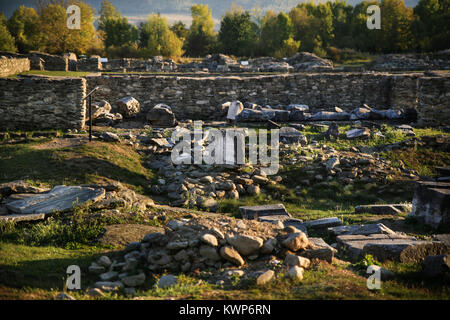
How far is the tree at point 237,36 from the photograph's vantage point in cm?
4806

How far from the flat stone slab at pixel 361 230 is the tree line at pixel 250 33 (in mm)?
32620

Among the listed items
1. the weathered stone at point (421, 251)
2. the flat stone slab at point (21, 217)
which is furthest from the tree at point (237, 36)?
the weathered stone at point (421, 251)

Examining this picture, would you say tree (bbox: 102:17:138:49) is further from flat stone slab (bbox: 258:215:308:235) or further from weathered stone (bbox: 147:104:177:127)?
flat stone slab (bbox: 258:215:308:235)

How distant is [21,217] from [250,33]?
4598cm

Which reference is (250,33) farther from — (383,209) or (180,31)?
(383,209)

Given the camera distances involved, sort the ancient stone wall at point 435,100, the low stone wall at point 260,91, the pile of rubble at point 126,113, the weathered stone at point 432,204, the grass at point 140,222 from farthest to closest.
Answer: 1. the low stone wall at point 260,91
2. the ancient stone wall at point 435,100
3. the pile of rubble at point 126,113
4. the weathered stone at point 432,204
5. the grass at point 140,222

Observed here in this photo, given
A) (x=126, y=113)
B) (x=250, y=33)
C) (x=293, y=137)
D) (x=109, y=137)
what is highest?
(x=250, y=33)

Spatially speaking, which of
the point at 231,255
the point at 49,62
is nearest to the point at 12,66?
the point at 49,62

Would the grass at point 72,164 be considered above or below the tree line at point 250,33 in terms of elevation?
below

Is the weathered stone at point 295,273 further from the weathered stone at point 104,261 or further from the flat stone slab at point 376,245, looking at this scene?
the weathered stone at point 104,261

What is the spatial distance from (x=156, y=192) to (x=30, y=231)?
373 centimetres

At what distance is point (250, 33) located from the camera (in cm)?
4981

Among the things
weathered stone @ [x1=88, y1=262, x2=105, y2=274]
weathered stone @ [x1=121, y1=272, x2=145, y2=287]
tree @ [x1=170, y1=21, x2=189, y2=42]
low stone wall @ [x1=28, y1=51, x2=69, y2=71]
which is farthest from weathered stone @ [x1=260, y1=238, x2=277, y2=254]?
tree @ [x1=170, y1=21, x2=189, y2=42]

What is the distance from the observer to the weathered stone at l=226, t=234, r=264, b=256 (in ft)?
19.6
